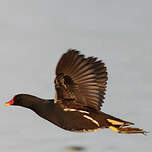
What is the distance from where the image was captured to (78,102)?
682 cm

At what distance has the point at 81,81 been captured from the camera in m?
6.76

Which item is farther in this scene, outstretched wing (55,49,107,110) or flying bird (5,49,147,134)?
flying bird (5,49,147,134)

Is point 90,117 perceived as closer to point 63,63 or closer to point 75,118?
point 75,118

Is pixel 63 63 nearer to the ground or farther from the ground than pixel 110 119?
farther from the ground

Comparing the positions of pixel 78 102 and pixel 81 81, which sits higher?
pixel 81 81

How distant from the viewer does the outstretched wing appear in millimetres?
6512

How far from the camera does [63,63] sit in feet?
21.1

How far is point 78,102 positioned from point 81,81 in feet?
0.80

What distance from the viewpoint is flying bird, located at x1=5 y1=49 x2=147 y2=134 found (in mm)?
6680

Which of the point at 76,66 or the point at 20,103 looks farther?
the point at 20,103

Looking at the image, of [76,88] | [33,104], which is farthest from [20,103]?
[76,88]

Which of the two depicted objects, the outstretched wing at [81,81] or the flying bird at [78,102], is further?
the flying bird at [78,102]

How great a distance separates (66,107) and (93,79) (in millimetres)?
432

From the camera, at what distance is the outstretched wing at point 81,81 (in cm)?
651
